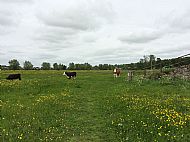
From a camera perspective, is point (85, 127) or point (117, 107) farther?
point (117, 107)

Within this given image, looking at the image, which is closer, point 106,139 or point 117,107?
point 106,139

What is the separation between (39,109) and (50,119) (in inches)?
105

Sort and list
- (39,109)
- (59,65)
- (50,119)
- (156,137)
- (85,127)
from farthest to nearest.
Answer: (59,65) < (39,109) < (50,119) < (85,127) < (156,137)

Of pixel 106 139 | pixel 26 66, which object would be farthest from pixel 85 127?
pixel 26 66

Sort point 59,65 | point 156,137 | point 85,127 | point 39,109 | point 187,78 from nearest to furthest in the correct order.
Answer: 1. point 156,137
2. point 85,127
3. point 39,109
4. point 187,78
5. point 59,65

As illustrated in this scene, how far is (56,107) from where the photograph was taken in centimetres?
1694

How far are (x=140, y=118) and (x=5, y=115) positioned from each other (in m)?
7.03

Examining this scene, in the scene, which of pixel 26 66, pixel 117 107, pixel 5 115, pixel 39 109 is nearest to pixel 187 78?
pixel 117 107

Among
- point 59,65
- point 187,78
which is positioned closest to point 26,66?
point 59,65

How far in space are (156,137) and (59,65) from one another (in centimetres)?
14151

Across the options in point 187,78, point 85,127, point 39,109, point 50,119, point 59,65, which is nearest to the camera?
point 85,127

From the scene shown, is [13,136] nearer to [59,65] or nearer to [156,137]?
[156,137]

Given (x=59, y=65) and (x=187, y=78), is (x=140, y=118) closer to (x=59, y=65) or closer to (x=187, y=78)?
(x=187, y=78)

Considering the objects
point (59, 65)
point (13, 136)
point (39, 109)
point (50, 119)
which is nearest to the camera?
point (13, 136)
